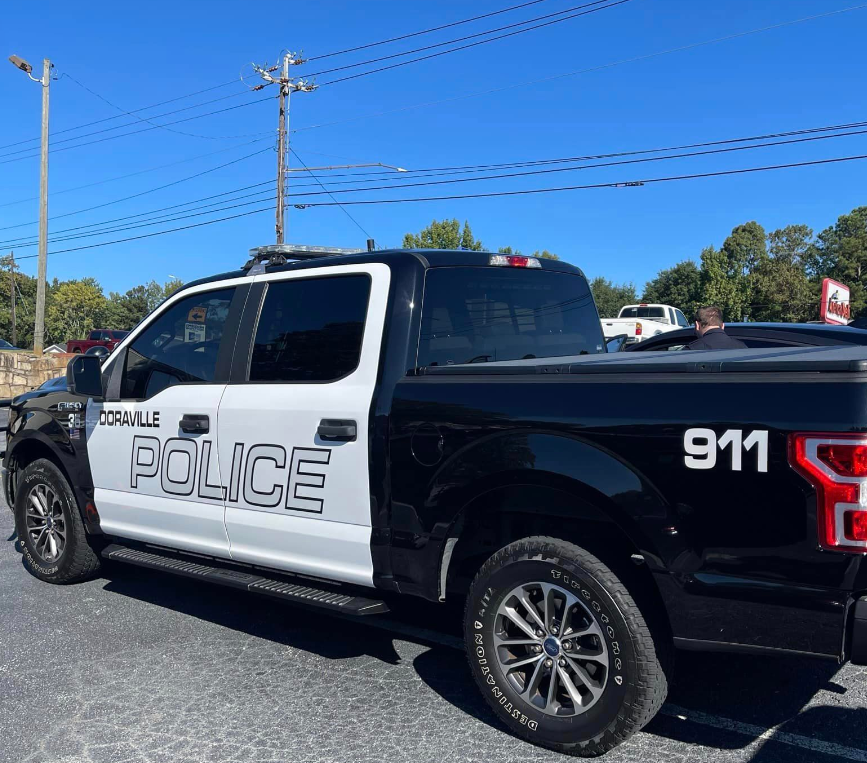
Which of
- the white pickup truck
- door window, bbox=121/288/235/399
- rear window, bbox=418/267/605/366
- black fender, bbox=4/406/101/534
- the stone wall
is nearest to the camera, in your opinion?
rear window, bbox=418/267/605/366

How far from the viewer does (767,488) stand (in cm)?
261

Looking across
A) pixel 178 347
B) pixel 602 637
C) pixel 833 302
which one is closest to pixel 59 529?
pixel 178 347

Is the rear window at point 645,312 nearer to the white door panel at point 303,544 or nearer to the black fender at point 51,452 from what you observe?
the black fender at point 51,452

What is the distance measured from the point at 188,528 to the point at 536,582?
6.93ft

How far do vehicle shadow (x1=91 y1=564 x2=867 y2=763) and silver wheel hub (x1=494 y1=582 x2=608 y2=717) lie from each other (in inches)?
12.9

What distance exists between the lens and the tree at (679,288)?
84.1 metres

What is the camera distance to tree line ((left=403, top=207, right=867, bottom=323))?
70188mm

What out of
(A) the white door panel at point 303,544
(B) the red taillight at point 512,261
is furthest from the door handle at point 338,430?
(B) the red taillight at point 512,261

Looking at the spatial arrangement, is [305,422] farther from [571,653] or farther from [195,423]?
[571,653]

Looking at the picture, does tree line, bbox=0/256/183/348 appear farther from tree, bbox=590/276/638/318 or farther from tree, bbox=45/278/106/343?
tree, bbox=590/276/638/318

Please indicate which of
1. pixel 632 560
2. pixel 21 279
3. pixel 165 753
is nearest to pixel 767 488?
pixel 632 560

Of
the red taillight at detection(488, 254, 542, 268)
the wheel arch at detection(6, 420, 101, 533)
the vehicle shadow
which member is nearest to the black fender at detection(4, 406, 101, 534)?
the wheel arch at detection(6, 420, 101, 533)

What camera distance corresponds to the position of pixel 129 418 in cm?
473

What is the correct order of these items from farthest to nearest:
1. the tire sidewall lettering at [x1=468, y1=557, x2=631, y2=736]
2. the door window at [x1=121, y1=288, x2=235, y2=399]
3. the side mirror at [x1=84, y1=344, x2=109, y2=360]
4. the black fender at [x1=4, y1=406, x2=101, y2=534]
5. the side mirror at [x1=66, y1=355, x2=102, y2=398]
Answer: the black fender at [x1=4, y1=406, x2=101, y2=534], the side mirror at [x1=84, y1=344, x2=109, y2=360], the side mirror at [x1=66, y1=355, x2=102, y2=398], the door window at [x1=121, y1=288, x2=235, y2=399], the tire sidewall lettering at [x1=468, y1=557, x2=631, y2=736]
